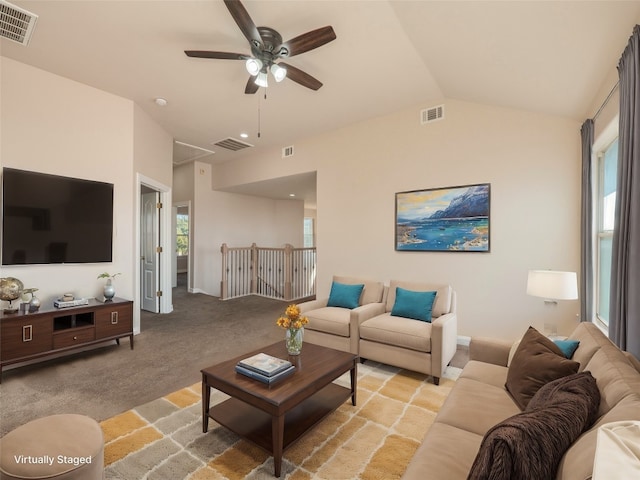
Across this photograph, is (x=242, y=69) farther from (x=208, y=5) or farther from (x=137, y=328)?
(x=137, y=328)

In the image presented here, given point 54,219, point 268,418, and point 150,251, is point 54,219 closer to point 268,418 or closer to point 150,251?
point 150,251

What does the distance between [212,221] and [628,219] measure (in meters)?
7.15

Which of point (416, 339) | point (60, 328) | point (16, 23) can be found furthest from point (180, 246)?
point (416, 339)

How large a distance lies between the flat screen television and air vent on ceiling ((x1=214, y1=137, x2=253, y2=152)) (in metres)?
2.31

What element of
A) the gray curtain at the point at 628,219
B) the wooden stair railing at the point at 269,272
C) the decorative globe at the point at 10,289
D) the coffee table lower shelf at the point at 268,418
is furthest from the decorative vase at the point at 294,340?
the wooden stair railing at the point at 269,272

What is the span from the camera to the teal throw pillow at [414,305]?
3205 mm

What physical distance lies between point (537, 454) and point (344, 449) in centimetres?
134

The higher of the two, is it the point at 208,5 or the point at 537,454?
the point at 208,5

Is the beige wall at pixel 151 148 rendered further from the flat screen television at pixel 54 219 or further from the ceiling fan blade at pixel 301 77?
the ceiling fan blade at pixel 301 77

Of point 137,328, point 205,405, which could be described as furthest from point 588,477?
point 137,328

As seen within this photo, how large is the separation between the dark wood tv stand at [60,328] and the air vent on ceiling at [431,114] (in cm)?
447

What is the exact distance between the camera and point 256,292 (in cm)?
734

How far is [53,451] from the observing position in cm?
126

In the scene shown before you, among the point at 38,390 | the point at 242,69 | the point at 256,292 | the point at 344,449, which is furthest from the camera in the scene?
the point at 256,292
